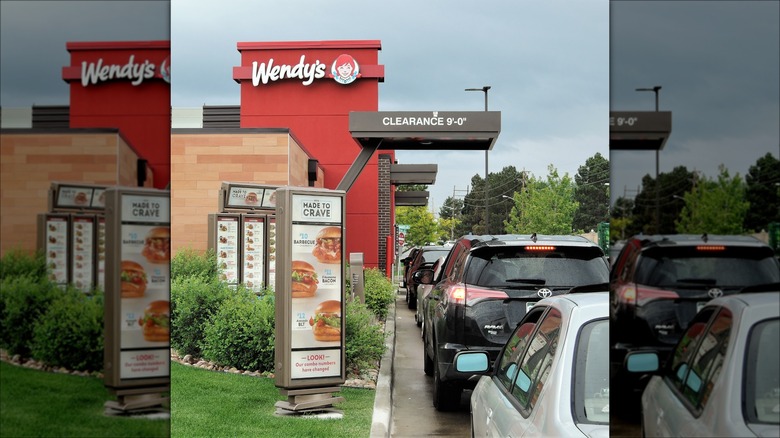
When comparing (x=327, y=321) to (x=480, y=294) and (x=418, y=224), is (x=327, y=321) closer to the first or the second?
(x=480, y=294)

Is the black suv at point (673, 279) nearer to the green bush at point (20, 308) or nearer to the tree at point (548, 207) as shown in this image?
the green bush at point (20, 308)

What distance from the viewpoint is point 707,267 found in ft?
2.87

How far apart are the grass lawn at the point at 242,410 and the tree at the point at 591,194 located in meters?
51.9

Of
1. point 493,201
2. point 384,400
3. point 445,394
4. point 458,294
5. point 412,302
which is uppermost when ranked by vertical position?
point 493,201

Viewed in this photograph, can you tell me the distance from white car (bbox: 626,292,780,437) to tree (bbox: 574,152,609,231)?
6020 centimetres

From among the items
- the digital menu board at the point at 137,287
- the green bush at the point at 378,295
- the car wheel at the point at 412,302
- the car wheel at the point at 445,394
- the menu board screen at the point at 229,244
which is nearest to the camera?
the digital menu board at the point at 137,287

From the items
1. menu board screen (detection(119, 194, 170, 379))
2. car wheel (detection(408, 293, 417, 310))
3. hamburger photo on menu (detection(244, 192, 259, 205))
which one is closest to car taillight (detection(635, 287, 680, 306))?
menu board screen (detection(119, 194, 170, 379))

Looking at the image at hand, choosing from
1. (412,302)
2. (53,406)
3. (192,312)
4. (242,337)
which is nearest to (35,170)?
(53,406)

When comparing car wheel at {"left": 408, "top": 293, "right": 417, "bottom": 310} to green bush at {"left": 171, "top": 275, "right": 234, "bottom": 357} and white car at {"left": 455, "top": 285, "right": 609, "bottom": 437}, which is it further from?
white car at {"left": 455, "top": 285, "right": 609, "bottom": 437}

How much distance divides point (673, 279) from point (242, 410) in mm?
8247

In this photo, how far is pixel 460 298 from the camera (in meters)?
8.65

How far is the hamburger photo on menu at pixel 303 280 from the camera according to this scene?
29.7ft

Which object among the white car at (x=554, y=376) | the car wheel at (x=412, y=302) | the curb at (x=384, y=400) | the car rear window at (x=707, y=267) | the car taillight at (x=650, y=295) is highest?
the car rear window at (x=707, y=267)

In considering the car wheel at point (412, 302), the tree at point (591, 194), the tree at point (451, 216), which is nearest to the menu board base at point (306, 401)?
the car wheel at point (412, 302)
